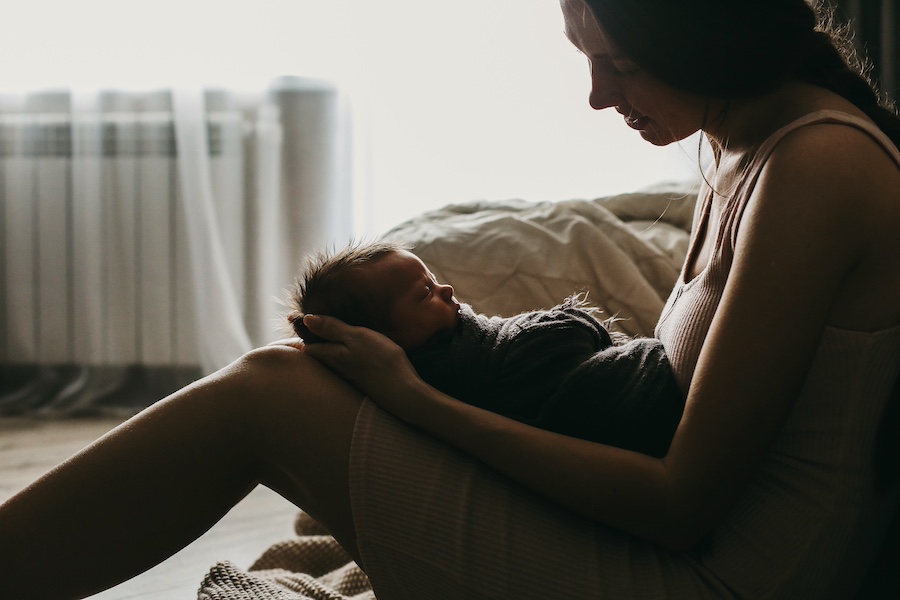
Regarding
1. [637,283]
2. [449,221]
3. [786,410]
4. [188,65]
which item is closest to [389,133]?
[188,65]

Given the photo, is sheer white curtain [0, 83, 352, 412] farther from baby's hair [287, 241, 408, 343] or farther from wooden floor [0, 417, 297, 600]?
baby's hair [287, 241, 408, 343]

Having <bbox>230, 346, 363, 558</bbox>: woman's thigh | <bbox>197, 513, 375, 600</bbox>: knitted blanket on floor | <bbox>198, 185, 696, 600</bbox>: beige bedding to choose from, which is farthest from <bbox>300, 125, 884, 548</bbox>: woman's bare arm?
<bbox>198, 185, 696, 600</bbox>: beige bedding

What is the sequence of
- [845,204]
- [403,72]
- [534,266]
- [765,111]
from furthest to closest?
[403,72] → [534,266] → [765,111] → [845,204]

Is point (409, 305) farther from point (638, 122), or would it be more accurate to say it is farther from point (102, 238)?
point (102, 238)

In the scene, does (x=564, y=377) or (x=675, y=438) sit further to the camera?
(x=564, y=377)

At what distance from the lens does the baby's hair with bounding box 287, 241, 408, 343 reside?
0.99 m

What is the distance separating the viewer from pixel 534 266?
158cm

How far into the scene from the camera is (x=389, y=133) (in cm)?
287

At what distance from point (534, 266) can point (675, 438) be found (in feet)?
2.68

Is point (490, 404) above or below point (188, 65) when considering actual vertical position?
below

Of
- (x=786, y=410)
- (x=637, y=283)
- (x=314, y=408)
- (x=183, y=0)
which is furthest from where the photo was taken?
(x=183, y=0)

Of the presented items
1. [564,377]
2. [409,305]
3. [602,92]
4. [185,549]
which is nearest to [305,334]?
[409,305]

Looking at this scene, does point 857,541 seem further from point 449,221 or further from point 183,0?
point 183,0

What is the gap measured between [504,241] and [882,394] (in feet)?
2.95
